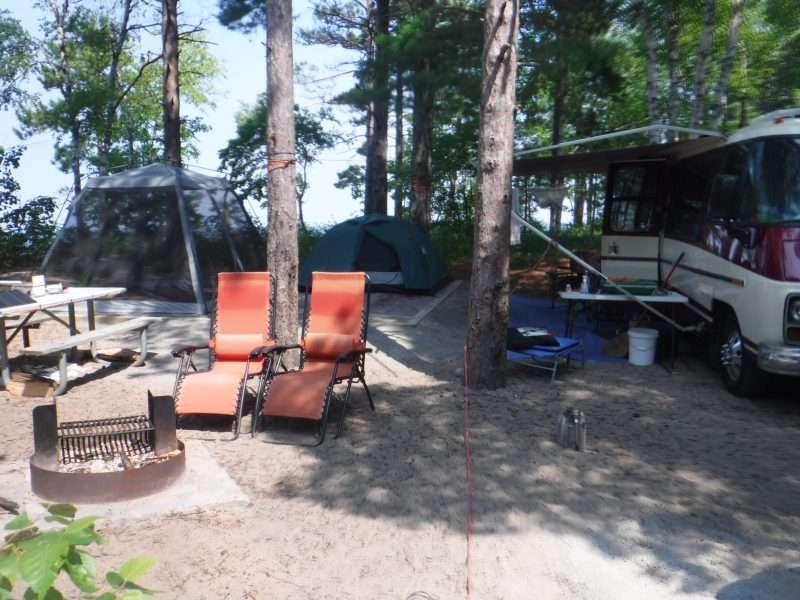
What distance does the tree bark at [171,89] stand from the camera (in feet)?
44.5

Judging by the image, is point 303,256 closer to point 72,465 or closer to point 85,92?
point 85,92

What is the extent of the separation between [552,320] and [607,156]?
2493 millimetres

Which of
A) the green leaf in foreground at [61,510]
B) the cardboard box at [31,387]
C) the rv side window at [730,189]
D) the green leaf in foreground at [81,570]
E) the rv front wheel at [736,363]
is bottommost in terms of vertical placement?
the cardboard box at [31,387]

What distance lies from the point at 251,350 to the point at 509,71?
11.0 ft

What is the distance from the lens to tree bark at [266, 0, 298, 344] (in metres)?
6.58

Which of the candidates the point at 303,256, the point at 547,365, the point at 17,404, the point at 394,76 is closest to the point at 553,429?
the point at 547,365

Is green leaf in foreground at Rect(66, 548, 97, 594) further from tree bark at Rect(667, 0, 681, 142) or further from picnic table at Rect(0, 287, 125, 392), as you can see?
tree bark at Rect(667, 0, 681, 142)

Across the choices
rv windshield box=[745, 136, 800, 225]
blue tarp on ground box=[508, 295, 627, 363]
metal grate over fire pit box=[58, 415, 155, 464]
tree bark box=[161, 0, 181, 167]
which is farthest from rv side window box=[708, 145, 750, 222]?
tree bark box=[161, 0, 181, 167]

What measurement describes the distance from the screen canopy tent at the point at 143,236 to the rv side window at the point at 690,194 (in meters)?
6.21

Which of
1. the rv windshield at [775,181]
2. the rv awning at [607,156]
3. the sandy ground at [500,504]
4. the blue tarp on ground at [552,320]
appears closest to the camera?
the sandy ground at [500,504]

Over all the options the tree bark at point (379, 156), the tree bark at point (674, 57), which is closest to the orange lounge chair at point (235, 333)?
the tree bark at point (379, 156)

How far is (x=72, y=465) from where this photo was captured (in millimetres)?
4141

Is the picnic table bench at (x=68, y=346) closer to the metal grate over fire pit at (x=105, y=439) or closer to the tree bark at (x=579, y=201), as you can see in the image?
the metal grate over fire pit at (x=105, y=439)

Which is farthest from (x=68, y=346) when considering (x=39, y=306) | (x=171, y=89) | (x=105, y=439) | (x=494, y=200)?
(x=171, y=89)
